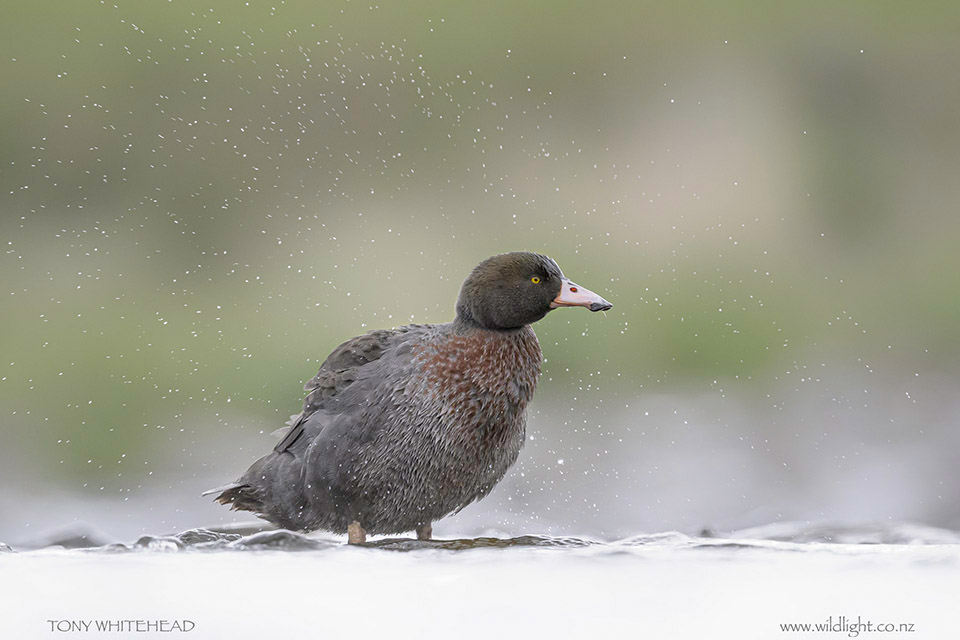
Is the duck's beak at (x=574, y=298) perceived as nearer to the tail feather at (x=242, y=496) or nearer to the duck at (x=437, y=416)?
the duck at (x=437, y=416)

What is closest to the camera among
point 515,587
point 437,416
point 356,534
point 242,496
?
point 515,587

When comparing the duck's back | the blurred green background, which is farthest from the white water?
the blurred green background

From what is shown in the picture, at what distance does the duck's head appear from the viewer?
5.87 meters

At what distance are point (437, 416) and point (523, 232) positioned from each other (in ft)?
19.0

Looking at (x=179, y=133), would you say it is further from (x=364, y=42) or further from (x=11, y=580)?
(x=11, y=580)

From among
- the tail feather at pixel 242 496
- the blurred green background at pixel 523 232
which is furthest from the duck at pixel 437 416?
the blurred green background at pixel 523 232

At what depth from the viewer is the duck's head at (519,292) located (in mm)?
5871

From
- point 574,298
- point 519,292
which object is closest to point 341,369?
point 519,292

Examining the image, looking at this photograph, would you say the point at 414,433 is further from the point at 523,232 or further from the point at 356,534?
the point at 523,232

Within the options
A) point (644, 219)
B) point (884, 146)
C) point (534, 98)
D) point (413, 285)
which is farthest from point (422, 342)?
point (884, 146)

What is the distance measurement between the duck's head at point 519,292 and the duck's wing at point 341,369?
0.46 metres

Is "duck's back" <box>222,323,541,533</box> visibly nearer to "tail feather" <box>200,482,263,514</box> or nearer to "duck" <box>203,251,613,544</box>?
"duck" <box>203,251,613,544</box>

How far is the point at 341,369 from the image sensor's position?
6.27 metres

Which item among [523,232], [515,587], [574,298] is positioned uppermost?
[523,232]
